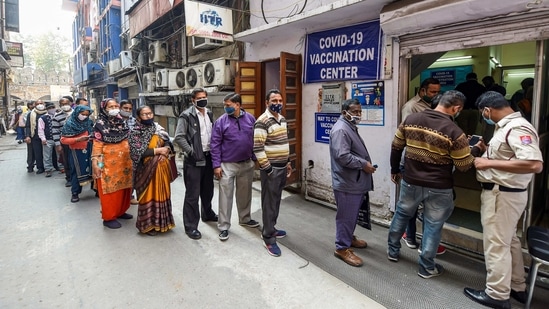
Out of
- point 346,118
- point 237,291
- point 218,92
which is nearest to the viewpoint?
point 237,291

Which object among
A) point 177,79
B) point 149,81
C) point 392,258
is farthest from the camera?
point 149,81

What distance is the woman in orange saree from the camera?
3797 mm

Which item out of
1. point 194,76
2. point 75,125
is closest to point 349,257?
point 75,125

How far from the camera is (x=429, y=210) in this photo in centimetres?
286

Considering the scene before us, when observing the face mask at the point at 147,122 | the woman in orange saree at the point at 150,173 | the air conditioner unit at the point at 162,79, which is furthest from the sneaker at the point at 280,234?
the air conditioner unit at the point at 162,79

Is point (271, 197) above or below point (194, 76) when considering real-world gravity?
below

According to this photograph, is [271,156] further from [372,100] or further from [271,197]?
[372,100]

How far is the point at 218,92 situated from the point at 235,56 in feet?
2.94

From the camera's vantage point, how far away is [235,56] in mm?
6953

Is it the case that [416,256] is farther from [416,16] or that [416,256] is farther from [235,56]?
[235,56]

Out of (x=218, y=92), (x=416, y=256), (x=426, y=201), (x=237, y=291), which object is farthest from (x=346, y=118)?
(x=218, y=92)

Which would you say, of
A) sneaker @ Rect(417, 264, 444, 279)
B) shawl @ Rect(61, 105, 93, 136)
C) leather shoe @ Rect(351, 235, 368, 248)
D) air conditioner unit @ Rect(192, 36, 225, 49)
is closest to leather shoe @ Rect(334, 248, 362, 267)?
leather shoe @ Rect(351, 235, 368, 248)

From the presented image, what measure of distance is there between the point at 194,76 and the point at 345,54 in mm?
4296

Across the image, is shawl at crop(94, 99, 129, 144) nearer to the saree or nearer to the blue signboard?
the saree
